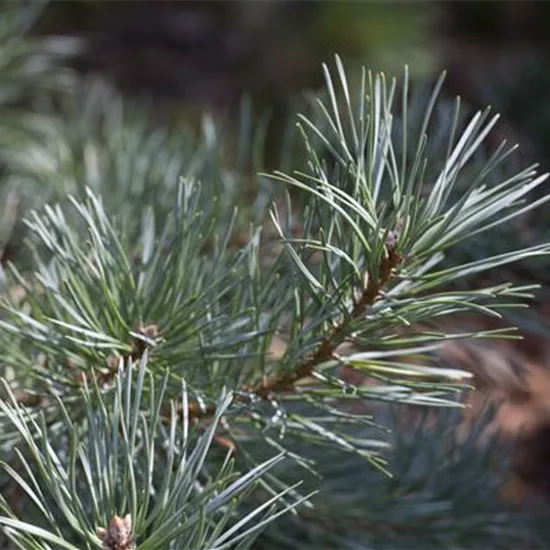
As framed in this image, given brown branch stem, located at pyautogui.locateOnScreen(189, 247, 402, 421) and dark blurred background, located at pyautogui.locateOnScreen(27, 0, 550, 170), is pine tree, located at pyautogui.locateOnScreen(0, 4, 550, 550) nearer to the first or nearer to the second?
brown branch stem, located at pyautogui.locateOnScreen(189, 247, 402, 421)

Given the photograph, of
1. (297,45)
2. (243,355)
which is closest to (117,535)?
(243,355)

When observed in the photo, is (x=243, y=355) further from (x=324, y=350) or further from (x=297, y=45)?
(x=297, y=45)

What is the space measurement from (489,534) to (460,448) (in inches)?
1.6

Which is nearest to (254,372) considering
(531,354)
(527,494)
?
(527,494)

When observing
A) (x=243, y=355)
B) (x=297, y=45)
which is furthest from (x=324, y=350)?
(x=297, y=45)

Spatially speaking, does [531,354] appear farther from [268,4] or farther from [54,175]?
[54,175]

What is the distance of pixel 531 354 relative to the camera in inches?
47.5

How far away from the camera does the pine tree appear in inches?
12.9

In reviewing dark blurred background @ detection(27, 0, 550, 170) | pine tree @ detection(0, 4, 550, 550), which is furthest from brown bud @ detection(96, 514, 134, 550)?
dark blurred background @ detection(27, 0, 550, 170)

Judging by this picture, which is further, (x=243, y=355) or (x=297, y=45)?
(x=297, y=45)

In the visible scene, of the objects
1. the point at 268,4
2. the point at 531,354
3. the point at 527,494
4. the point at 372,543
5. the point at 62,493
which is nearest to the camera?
the point at 62,493

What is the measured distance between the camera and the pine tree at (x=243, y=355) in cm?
33

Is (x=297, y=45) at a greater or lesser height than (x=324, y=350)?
greater

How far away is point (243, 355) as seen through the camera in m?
0.38
